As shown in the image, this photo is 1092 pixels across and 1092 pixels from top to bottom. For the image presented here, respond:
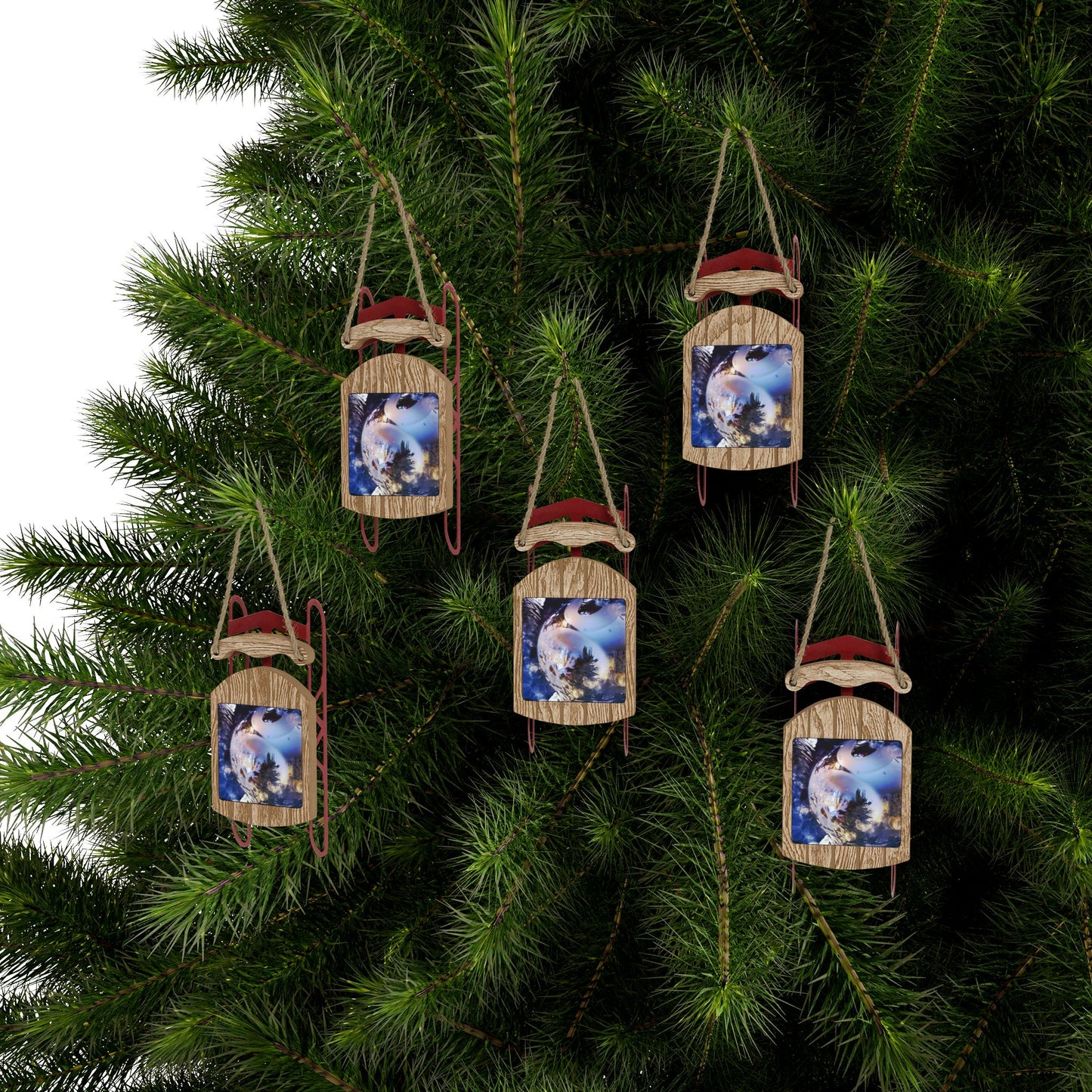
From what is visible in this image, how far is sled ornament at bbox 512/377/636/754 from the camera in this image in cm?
55

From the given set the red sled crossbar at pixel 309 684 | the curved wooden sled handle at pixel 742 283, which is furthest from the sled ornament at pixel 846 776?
the red sled crossbar at pixel 309 684

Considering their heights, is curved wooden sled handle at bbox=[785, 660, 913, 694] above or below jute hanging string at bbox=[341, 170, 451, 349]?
below

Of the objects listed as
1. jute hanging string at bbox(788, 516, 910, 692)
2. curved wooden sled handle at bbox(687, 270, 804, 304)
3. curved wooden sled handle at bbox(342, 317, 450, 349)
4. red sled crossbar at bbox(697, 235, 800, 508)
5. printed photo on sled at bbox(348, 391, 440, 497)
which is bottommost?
jute hanging string at bbox(788, 516, 910, 692)

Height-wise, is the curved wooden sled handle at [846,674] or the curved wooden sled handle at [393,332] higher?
the curved wooden sled handle at [393,332]

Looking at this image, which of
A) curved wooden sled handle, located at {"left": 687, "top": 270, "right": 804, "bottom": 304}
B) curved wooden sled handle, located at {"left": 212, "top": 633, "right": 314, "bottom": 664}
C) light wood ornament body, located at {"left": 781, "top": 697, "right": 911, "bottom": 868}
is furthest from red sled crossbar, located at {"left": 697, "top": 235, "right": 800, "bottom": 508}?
curved wooden sled handle, located at {"left": 212, "top": 633, "right": 314, "bottom": 664}

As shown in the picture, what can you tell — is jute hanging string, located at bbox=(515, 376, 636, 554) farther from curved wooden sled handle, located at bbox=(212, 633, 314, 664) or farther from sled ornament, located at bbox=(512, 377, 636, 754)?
curved wooden sled handle, located at bbox=(212, 633, 314, 664)

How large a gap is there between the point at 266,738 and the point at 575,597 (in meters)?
0.17

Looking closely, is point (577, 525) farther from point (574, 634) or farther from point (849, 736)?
point (849, 736)

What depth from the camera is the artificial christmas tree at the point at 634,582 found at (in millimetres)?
589

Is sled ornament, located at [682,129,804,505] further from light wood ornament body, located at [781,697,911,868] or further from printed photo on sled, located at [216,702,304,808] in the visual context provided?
printed photo on sled, located at [216,702,304,808]

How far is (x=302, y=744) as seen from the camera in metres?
0.58

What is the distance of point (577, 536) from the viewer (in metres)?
0.55

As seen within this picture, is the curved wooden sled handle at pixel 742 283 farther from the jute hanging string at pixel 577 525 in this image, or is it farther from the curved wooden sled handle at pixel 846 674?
the curved wooden sled handle at pixel 846 674

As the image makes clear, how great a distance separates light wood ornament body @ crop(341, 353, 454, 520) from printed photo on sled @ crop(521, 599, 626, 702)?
0.08 meters
